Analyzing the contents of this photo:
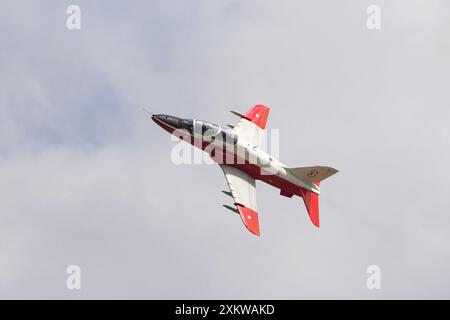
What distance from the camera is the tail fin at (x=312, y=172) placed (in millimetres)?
84438

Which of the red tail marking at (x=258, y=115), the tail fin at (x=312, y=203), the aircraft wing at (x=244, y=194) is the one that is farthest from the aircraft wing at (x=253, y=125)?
the tail fin at (x=312, y=203)

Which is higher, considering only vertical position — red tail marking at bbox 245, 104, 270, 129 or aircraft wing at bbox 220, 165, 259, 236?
red tail marking at bbox 245, 104, 270, 129

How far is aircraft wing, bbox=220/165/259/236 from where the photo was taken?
79.5 meters

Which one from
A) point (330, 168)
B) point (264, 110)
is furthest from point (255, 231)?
point (264, 110)

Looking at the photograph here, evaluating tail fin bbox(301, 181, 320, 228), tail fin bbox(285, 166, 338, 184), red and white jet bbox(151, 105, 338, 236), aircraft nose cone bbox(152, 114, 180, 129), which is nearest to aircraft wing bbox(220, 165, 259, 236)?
red and white jet bbox(151, 105, 338, 236)

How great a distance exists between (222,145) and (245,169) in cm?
316

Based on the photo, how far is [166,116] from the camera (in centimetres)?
8262

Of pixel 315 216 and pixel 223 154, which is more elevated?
pixel 223 154

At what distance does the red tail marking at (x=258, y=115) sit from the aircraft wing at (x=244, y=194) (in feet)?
23.6

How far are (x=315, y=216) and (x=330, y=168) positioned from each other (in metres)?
4.40

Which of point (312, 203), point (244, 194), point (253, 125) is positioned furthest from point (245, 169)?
point (312, 203)

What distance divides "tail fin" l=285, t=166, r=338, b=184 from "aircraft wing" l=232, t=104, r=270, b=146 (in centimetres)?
513

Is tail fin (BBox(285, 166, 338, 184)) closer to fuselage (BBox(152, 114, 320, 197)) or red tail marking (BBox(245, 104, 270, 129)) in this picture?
fuselage (BBox(152, 114, 320, 197))

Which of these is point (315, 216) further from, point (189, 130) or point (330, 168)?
point (189, 130)
